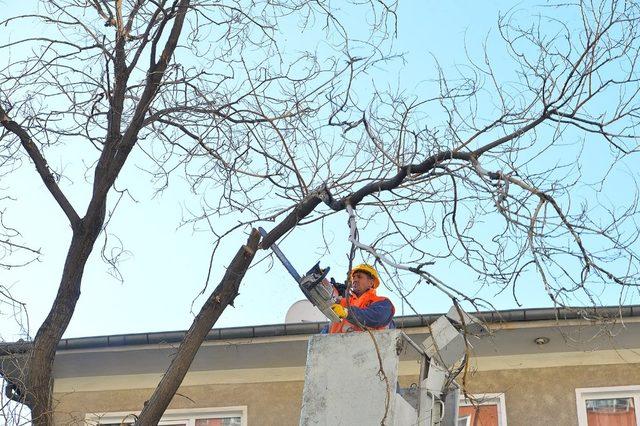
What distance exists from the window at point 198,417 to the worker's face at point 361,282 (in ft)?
20.2

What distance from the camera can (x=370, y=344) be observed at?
6.60m

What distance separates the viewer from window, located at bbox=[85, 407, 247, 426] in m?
14.4

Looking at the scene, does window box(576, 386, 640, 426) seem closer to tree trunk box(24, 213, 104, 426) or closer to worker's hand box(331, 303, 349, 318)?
worker's hand box(331, 303, 349, 318)

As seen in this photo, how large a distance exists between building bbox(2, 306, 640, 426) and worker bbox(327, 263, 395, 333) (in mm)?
4608

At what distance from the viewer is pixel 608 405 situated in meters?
13.8

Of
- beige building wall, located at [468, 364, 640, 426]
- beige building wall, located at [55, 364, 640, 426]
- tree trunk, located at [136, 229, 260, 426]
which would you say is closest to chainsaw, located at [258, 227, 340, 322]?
tree trunk, located at [136, 229, 260, 426]

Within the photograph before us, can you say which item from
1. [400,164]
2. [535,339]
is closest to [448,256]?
[400,164]

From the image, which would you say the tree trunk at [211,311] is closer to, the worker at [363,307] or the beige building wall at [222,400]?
the worker at [363,307]

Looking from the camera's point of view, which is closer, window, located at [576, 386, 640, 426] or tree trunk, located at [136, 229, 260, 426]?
tree trunk, located at [136, 229, 260, 426]

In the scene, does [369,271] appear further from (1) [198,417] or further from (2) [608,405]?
(1) [198,417]

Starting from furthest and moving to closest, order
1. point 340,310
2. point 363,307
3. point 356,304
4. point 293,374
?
point 293,374, point 356,304, point 363,307, point 340,310

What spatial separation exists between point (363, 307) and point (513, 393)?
6406mm

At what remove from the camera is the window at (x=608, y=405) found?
539 inches

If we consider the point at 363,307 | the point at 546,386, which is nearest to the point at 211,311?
the point at 363,307
